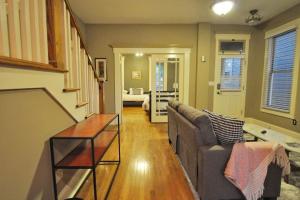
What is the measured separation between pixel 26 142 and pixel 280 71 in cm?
512

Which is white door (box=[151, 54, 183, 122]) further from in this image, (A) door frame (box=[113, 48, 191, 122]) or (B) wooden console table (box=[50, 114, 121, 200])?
(B) wooden console table (box=[50, 114, 121, 200])

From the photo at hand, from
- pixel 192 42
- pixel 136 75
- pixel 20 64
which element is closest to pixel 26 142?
pixel 20 64

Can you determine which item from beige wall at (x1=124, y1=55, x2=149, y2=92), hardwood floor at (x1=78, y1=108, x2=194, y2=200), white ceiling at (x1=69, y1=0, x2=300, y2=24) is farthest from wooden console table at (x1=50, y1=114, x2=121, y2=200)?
beige wall at (x1=124, y1=55, x2=149, y2=92)

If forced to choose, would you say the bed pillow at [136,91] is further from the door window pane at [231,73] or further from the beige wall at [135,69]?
the door window pane at [231,73]

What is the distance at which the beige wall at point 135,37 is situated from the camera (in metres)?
4.79

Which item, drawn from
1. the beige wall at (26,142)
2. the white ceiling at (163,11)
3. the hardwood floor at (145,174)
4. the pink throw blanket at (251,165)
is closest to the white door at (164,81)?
the white ceiling at (163,11)

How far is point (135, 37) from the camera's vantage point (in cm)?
482


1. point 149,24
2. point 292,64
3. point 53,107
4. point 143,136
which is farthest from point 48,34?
point 292,64

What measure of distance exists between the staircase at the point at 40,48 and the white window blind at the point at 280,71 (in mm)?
4385

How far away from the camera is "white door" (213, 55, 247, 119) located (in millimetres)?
5023

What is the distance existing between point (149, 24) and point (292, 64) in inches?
140

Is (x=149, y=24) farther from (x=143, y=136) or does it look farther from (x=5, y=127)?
(x=5, y=127)

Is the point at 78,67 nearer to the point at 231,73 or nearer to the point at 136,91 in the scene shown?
the point at 231,73

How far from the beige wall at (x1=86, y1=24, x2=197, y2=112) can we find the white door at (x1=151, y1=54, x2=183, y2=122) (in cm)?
41
